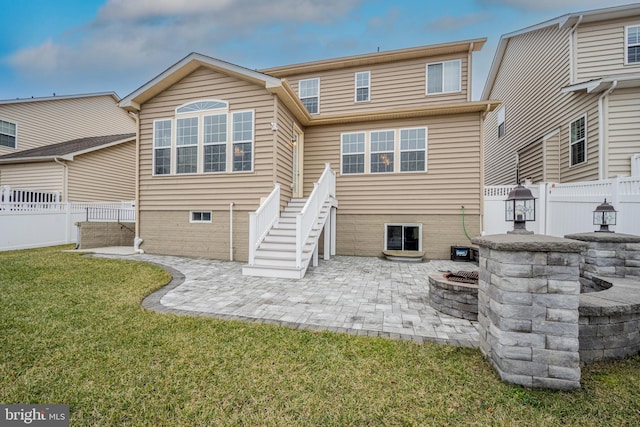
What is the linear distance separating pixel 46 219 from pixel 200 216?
23.2ft

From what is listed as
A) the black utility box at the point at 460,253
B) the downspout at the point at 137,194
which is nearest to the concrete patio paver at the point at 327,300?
the black utility box at the point at 460,253

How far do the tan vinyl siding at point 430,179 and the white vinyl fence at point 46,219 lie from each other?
960 cm

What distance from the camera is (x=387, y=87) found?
10297 mm

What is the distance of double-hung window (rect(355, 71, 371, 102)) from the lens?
10508mm

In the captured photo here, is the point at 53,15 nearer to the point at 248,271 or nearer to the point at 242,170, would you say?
the point at 242,170

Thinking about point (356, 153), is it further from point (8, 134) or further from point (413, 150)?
point (8, 134)

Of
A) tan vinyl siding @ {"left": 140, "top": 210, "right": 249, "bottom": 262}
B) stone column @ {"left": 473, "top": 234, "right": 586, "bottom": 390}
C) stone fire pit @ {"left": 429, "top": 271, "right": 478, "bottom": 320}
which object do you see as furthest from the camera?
tan vinyl siding @ {"left": 140, "top": 210, "right": 249, "bottom": 262}

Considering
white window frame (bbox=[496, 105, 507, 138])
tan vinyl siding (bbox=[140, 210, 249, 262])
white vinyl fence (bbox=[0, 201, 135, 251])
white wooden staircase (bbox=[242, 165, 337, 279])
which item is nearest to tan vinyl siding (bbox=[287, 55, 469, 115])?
white wooden staircase (bbox=[242, 165, 337, 279])

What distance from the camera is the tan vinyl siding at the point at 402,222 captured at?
8664mm

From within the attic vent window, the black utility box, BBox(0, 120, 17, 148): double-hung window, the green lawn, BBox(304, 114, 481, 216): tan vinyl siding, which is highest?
BBox(0, 120, 17, 148): double-hung window

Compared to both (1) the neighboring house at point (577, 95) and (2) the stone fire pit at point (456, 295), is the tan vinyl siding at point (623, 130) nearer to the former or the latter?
(1) the neighboring house at point (577, 95)

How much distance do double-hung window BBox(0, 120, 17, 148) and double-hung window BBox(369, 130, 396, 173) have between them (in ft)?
61.5

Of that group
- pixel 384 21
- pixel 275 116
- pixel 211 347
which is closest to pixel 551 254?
pixel 211 347

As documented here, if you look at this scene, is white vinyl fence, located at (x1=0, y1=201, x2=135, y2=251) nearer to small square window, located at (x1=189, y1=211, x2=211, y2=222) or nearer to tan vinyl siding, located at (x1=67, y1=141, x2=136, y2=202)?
tan vinyl siding, located at (x1=67, y1=141, x2=136, y2=202)
